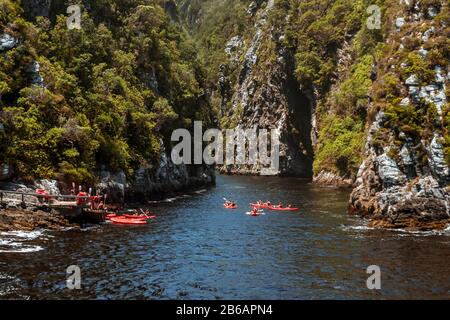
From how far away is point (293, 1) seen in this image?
141 m

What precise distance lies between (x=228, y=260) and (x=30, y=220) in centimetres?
2083

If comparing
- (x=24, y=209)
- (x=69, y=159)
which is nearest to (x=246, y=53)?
(x=69, y=159)

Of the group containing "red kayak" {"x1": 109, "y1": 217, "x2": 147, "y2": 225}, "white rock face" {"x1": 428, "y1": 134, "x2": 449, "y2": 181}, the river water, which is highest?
"white rock face" {"x1": 428, "y1": 134, "x2": 449, "y2": 181}

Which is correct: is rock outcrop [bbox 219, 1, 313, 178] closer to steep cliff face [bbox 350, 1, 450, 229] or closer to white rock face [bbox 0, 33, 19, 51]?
steep cliff face [bbox 350, 1, 450, 229]

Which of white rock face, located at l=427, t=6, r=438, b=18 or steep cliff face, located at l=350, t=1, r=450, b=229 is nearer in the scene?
steep cliff face, located at l=350, t=1, r=450, b=229

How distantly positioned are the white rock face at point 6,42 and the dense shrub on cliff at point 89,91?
0.69 metres

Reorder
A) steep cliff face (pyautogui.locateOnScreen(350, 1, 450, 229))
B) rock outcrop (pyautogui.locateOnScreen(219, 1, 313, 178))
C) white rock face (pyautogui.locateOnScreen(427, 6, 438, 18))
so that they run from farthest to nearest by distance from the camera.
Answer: rock outcrop (pyautogui.locateOnScreen(219, 1, 313, 178)) → white rock face (pyautogui.locateOnScreen(427, 6, 438, 18)) → steep cliff face (pyautogui.locateOnScreen(350, 1, 450, 229))

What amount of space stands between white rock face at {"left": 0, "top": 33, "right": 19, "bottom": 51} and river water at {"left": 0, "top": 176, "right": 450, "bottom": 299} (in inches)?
972

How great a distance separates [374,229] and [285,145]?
9013cm

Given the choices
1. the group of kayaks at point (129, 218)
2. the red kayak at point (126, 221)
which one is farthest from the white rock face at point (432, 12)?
the red kayak at point (126, 221)

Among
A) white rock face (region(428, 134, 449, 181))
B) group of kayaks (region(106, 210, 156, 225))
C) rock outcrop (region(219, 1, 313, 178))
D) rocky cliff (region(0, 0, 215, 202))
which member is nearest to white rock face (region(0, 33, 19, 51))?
rocky cliff (region(0, 0, 215, 202))

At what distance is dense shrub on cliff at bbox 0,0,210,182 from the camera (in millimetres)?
56625

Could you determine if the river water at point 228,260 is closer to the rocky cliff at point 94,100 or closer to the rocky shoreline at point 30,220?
the rocky shoreline at point 30,220

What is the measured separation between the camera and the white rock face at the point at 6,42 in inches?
2326
